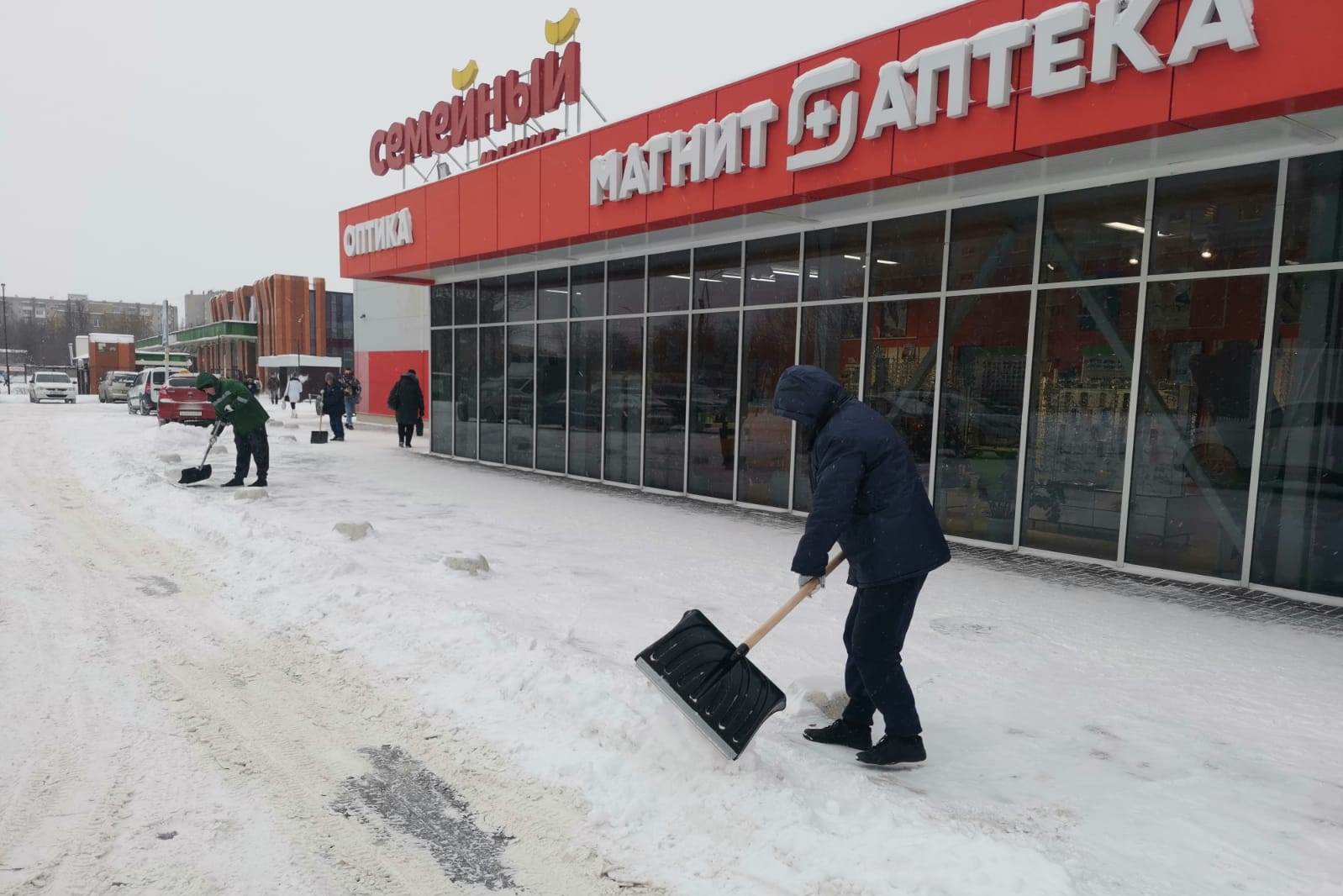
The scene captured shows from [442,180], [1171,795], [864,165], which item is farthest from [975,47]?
[442,180]

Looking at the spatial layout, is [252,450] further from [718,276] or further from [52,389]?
[52,389]

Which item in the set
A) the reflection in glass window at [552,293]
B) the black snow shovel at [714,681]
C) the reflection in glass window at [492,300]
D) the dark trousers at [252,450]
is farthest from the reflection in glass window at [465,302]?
the black snow shovel at [714,681]

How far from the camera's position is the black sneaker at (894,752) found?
12.4ft

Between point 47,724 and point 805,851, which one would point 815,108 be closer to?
point 805,851

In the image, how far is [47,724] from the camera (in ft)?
13.4

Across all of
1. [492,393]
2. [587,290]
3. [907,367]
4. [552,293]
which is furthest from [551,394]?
[907,367]

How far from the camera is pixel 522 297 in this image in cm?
1561

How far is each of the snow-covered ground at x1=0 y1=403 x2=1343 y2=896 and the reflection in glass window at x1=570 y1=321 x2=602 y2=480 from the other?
627 centimetres

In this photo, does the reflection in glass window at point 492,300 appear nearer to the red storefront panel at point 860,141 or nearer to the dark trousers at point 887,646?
the red storefront panel at point 860,141

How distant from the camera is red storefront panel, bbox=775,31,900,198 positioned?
7.80m

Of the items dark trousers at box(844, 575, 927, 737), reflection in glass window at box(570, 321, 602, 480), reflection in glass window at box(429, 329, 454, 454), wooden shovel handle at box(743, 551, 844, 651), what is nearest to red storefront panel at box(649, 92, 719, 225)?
reflection in glass window at box(570, 321, 602, 480)

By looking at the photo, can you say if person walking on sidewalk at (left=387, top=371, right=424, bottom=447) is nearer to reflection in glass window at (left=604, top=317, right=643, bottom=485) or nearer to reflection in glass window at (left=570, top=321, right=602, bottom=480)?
reflection in glass window at (left=570, top=321, right=602, bottom=480)

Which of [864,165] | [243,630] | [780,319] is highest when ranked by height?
[864,165]

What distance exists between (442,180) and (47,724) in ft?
40.0
